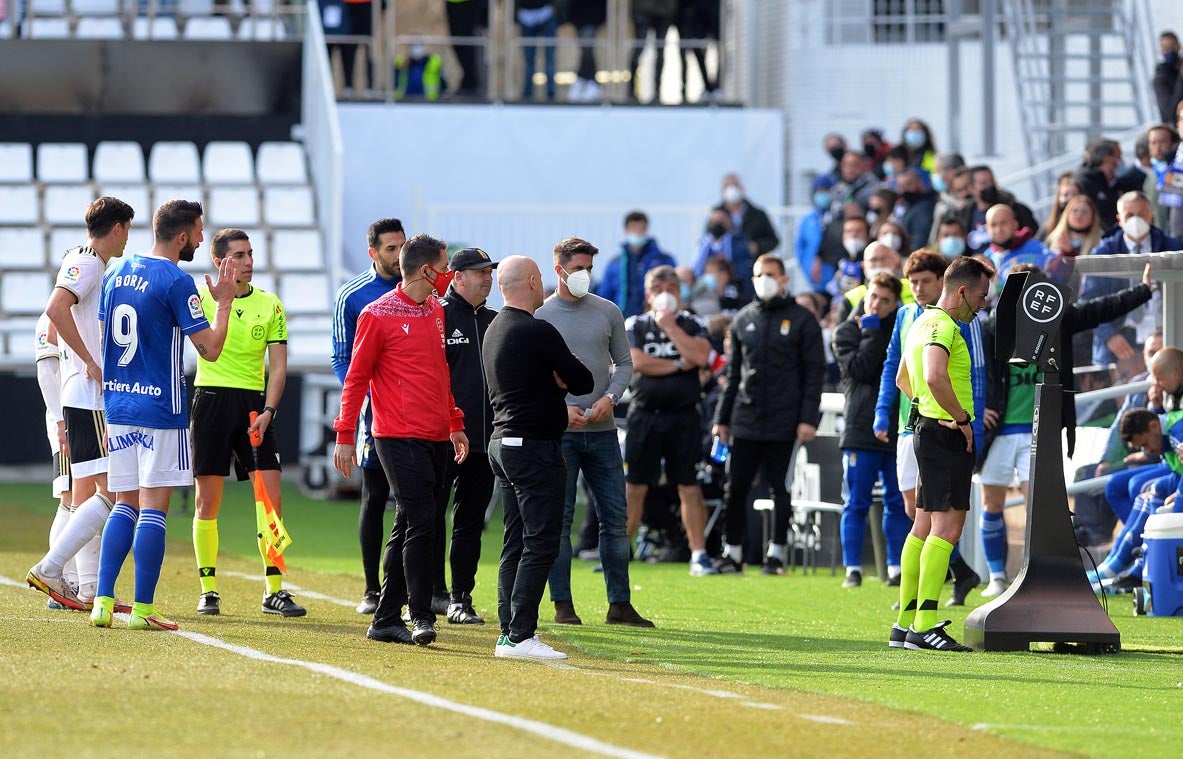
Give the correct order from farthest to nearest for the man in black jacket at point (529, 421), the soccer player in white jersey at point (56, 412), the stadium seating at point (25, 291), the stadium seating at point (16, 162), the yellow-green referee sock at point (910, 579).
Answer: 1. the stadium seating at point (16, 162)
2. the stadium seating at point (25, 291)
3. the soccer player in white jersey at point (56, 412)
4. the yellow-green referee sock at point (910, 579)
5. the man in black jacket at point (529, 421)

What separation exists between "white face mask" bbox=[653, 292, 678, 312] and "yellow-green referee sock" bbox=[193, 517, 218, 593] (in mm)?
4224

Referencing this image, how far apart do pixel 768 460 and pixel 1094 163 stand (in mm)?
4377

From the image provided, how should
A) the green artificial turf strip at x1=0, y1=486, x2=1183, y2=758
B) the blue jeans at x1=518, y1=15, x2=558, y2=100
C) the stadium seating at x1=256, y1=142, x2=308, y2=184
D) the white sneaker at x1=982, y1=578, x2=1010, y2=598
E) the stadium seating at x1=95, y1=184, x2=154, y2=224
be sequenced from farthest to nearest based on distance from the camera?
the blue jeans at x1=518, y1=15, x2=558, y2=100
the stadium seating at x1=256, y1=142, x2=308, y2=184
the stadium seating at x1=95, y1=184, x2=154, y2=224
the white sneaker at x1=982, y1=578, x2=1010, y2=598
the green artificial turf strip at x1=0, y1=486, x2=1183, y2=758

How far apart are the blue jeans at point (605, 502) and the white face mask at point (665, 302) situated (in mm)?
3539

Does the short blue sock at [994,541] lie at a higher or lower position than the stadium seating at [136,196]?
lower

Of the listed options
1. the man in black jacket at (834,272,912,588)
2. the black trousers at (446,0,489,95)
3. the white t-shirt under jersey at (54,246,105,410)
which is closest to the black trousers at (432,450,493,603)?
the white t-shirt under jersey at (54,246,105,410)

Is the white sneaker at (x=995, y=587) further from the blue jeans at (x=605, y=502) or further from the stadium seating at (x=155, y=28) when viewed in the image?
the stadium seating at (x=155, y=28)

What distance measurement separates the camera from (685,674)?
341 inches

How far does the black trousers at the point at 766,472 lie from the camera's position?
14.1 metres

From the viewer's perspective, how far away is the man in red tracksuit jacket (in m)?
9.45

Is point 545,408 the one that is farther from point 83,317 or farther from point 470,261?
point 83,317

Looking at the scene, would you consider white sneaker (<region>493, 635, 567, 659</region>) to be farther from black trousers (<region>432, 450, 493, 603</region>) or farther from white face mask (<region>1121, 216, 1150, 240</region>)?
white face mask (<region>1121, 216, 1150, 240</region>)

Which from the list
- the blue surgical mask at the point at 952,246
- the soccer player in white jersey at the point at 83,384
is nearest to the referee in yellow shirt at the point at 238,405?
the soccer player in white jersey at the point at 83,384

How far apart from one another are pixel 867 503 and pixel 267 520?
4.24 meters
